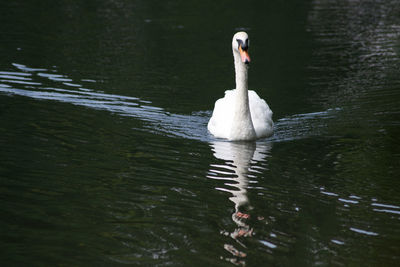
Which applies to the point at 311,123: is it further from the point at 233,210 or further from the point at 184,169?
the point at 233,210

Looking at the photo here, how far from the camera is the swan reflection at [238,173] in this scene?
25.8ft

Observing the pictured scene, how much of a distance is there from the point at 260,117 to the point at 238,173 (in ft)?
9.65

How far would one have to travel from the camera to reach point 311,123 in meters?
14.0

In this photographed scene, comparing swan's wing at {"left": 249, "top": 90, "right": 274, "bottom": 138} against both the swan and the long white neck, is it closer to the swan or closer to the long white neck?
the swan

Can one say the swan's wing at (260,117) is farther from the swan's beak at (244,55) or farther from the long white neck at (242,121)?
the swan's beak at (244,55)

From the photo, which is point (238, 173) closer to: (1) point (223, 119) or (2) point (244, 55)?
(2) point (244, 55)

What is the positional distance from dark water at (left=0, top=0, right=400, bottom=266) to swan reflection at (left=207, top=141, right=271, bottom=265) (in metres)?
0.03

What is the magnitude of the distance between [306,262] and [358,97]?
955 cm

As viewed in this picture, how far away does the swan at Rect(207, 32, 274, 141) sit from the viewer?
12602 millimetres

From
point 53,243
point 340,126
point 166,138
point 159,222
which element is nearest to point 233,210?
point 159,222

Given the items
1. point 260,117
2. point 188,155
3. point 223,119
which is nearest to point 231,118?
point 223,119

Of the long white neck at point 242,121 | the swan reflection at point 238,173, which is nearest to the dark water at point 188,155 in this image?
the swan reflection at point 238,173

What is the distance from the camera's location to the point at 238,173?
1052cm

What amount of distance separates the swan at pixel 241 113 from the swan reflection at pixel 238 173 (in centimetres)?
25
